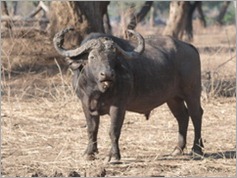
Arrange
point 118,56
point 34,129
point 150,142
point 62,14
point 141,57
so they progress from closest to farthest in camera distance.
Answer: point 118,56
point 141,57
point 150,142
point 34,129
point 62,14

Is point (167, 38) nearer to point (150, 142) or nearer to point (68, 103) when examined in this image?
point (150, 142)

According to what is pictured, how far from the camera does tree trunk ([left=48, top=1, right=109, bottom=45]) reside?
1373cm

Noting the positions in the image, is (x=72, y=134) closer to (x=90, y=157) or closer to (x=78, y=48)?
(x=90, y=157)

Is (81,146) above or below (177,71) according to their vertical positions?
below

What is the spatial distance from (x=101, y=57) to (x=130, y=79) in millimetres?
489

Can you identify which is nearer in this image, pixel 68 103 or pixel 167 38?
pixel 167 38

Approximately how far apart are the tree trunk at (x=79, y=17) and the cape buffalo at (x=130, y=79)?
18.8 feet

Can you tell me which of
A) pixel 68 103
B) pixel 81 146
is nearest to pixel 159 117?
pixel 68 103

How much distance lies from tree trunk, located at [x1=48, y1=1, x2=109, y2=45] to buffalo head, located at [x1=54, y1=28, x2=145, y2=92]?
655 cm

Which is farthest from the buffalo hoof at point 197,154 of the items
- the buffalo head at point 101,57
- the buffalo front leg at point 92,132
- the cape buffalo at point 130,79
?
the buffalo head at point 101,57

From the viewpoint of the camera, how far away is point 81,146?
8.31 metres

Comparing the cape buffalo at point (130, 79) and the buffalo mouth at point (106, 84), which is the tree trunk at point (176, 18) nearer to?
the cape buffalo at point (130, 79)

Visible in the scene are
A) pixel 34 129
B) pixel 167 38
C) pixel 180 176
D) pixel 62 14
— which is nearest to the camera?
pixel 180 176

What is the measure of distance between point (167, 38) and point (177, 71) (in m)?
0.49
